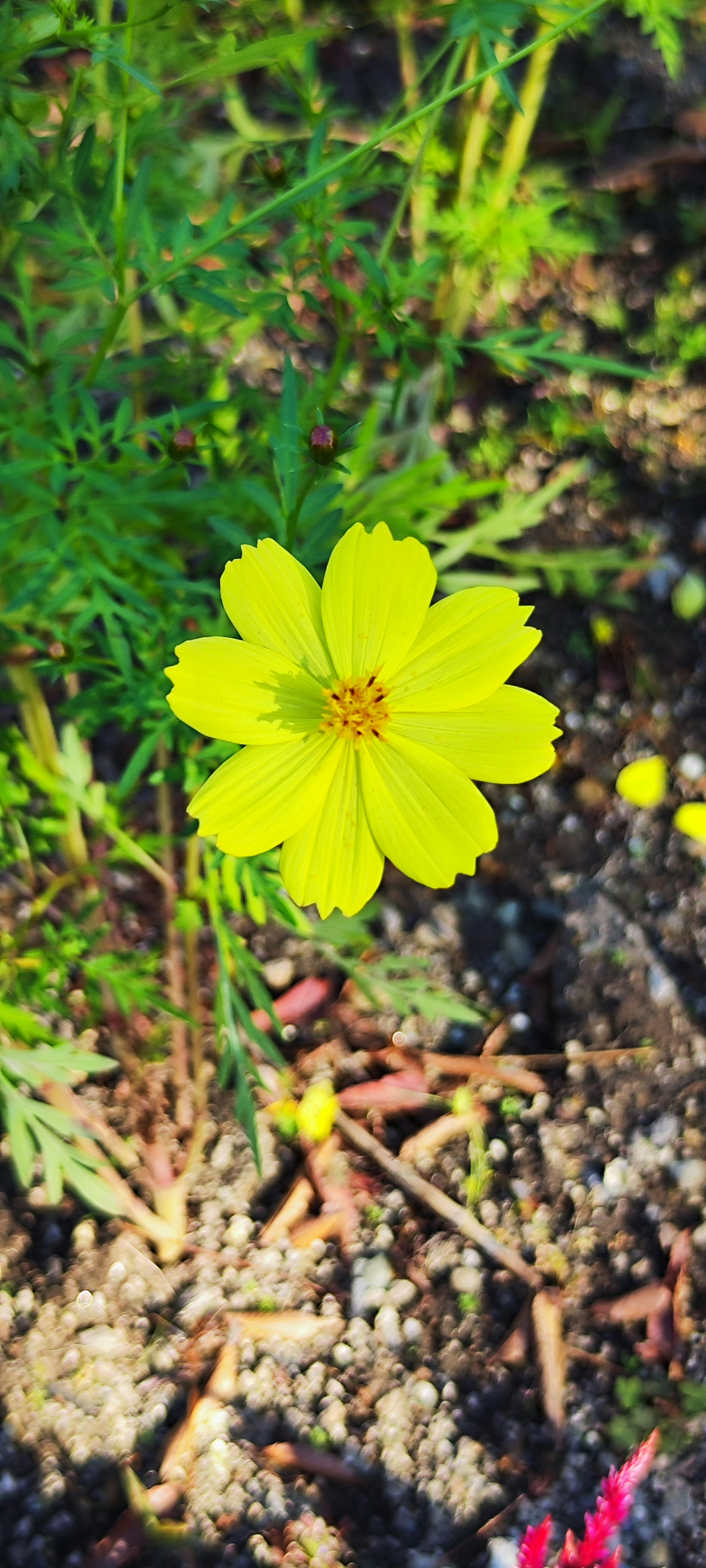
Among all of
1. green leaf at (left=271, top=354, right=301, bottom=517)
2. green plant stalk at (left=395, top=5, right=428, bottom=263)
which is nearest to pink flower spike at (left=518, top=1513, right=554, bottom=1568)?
green leaf at (left=271, top=354, right=301, bottom=517)

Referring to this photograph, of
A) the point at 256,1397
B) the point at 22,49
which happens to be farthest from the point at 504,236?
the point at 256,1397

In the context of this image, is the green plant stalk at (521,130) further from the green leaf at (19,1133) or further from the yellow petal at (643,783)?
the green leaf at (19,1133)

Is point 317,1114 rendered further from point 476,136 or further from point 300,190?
point 476,136

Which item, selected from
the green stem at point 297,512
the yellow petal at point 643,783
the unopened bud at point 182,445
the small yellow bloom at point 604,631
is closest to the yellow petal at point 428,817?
the green stem at point 297,512

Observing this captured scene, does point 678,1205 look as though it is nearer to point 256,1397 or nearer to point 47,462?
point 256,1397

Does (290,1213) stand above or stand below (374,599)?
below

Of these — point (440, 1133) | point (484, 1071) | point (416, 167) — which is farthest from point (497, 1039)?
point (416, 167)

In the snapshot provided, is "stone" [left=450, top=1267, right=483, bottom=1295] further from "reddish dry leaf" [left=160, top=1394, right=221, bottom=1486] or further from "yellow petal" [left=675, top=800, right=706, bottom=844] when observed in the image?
"yellow petal" [left=675, top=800, right=706, bottom=844]
